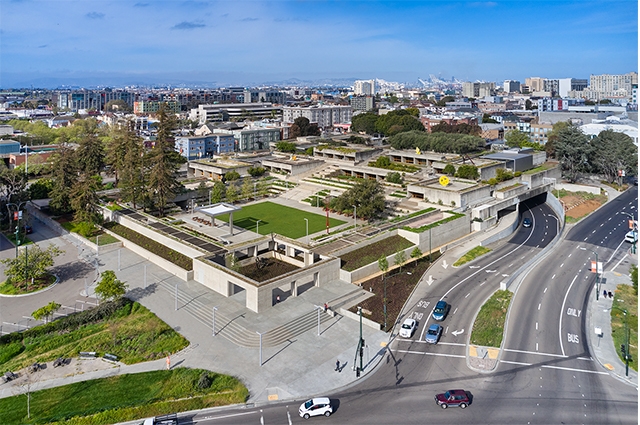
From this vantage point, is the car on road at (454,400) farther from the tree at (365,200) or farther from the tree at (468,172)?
the tree at (468,172)

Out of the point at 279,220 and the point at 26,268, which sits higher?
the point at 279,220

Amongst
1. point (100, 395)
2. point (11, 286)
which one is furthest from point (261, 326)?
point (11, 286)

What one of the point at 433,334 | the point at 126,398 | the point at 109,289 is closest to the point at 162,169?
the point at 109,289

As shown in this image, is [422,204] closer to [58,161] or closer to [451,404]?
[451,404]

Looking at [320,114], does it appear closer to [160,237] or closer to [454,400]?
[160,237]

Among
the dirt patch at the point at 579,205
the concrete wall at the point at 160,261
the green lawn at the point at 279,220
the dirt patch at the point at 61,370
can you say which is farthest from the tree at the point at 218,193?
the dirt patch at the point at 579,205
